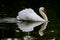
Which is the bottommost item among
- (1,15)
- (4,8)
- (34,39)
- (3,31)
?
(34,39)

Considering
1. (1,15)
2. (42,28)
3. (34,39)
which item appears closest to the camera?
(34,39)

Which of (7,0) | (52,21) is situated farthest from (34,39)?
(7,0)

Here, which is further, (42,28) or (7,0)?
(7,0)

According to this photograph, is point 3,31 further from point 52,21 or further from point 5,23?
point 52,21

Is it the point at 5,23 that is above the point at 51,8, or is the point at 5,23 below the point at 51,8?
below

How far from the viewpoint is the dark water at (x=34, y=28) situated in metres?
3.73

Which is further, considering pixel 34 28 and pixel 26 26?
pixel 34 28

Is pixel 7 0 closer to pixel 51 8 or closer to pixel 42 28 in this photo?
pixel 51 8

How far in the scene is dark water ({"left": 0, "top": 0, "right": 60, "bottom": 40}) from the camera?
3730mm

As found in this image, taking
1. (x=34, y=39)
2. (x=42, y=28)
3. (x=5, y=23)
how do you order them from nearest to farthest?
(x=34, y=39) → (x=42, y=28) → (x=5, y=23)

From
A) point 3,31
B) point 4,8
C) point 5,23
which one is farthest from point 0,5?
point 3,31

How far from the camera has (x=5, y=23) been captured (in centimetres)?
430

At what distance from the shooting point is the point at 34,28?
4.00 meters

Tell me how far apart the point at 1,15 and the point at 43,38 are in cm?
126
